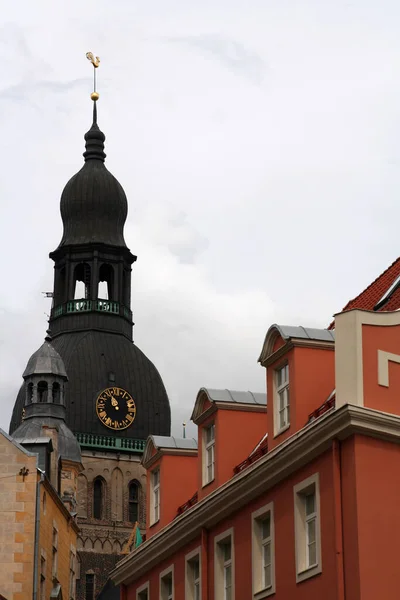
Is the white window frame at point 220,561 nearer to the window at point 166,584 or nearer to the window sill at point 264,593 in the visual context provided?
the window sill at point 264,593

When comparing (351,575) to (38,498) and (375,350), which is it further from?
(38,498)

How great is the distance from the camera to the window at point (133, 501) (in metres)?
Result: 114

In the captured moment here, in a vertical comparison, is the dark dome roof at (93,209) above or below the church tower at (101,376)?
above

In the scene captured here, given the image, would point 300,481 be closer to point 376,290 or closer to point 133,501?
point 376,290

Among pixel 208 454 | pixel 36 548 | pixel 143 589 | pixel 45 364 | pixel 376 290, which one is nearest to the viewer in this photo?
pixel 376 290

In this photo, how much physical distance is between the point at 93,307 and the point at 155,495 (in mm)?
75670

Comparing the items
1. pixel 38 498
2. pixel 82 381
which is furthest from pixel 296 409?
pixel 82 381

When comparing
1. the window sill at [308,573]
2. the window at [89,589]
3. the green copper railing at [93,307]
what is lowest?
the window sill at [308,573]

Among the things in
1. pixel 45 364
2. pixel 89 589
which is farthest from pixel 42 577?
pixel 89 589

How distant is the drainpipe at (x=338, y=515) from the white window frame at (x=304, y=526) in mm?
975

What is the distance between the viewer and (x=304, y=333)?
33500mm

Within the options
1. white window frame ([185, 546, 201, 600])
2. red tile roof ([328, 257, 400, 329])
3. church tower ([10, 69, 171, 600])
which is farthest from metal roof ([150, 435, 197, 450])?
church tower ([10, 69, 171, 600])

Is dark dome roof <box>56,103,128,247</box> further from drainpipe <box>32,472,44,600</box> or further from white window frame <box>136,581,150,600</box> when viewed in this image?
white window frame <box>136,581,150,600</box>

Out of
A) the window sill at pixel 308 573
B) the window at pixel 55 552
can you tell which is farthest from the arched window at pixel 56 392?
the window sill at pixel 308 573
